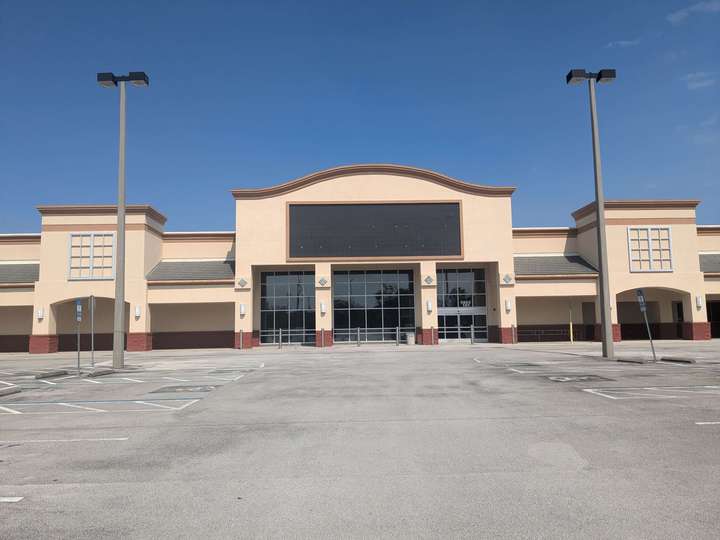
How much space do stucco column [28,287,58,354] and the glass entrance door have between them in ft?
82.8

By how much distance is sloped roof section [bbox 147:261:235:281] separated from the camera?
3456 centimetres

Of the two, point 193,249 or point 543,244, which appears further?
point 543,244

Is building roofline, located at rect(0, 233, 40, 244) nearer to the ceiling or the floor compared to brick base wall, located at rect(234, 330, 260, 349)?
nearer to the ceiling

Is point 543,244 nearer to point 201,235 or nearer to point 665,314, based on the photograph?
point 665,314

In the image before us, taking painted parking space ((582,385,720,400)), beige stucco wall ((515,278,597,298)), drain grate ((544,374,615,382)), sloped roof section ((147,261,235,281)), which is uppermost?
sloped roof section ((147,261,235,281))

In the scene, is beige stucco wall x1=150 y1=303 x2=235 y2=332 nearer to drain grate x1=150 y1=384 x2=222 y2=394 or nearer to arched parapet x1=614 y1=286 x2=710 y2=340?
drain grate x1=150 y1=384 x2=222 y2=394

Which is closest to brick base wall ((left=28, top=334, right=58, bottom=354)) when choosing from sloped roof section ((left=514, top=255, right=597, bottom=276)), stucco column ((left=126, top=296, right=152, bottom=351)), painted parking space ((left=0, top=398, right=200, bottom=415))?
stucco column ((left=126, top=296, right=152, bottom=351))

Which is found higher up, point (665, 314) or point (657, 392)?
point (665, 314)

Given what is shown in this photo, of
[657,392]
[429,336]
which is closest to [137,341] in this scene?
[429,336]

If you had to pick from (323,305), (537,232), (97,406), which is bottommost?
(97,406)

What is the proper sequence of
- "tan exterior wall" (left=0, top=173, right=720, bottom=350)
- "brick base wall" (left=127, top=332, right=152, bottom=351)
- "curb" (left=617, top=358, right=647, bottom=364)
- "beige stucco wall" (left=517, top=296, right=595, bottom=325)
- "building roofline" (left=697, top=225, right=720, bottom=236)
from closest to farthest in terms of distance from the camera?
"curb" (left=617, top=358, right=647, bottom=364)
"brick base wall" (left=127, top=332, right=152, bottom=351)
"tan exterior wall" (left=0, top=173, right=720, bottom=350)
"beige stucco wall" (left=517, top=296, right=595, bottom=325)
"building roofline" (left=697, top=225, right=720, bottom=236)

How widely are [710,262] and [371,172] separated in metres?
24.9

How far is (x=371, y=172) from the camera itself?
3534 cm

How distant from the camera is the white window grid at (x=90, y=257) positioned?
111 feet
